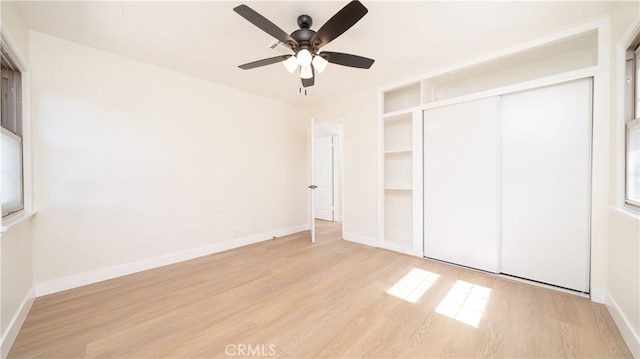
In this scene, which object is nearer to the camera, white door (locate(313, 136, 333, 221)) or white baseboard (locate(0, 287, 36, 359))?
white baseboard (locate(0, 287, 36, 359))

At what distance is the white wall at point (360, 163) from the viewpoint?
389 cm

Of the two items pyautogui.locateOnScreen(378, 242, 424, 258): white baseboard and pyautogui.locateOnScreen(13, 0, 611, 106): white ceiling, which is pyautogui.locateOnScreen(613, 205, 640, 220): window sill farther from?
pyautogui.locateOnScreen(378, 242, 424, 258): white baseboard

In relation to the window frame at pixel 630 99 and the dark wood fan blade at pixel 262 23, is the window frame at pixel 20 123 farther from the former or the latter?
the window frame at pixel 630 99

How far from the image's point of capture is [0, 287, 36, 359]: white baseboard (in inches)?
61.1

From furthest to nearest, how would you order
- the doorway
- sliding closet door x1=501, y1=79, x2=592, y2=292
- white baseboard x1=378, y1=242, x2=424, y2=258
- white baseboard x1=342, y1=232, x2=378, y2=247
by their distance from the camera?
1. the doorway
2. white baseboard x1=342, y1=232, x2=378, y2=247
3. white baseboard x1=378, y1=242, x2=424, y2=258
4. sliding closet door x1=501, y1=79, x2=592, y2=292

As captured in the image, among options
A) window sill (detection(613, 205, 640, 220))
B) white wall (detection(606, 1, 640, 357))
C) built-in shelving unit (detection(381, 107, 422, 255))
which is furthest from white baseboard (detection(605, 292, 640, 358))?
built-in shelving unit (detection(381, 107, 422, 255))

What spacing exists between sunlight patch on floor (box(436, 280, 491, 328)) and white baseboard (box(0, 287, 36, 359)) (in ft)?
10.2

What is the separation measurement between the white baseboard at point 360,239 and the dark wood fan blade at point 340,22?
2988 mm

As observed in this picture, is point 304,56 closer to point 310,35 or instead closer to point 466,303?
point 310,35

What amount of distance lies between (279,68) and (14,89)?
2.53 metres

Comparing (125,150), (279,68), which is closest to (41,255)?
(125,150)

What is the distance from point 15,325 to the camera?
69.3 inches

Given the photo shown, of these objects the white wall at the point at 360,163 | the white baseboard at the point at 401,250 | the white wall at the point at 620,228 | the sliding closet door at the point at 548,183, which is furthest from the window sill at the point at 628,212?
the white wall at the point at 360,163

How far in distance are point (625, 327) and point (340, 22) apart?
2916 mm
